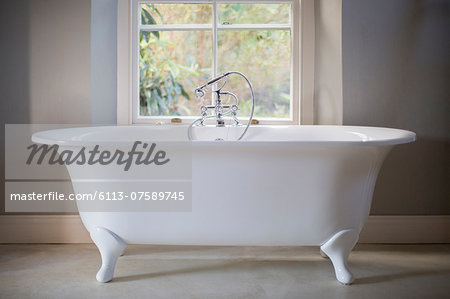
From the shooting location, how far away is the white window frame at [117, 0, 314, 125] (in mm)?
2771

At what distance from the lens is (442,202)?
8.50ft

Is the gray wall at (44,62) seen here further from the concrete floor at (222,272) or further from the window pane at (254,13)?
the window pane at (254,13)

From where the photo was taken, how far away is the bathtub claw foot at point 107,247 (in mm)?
1923

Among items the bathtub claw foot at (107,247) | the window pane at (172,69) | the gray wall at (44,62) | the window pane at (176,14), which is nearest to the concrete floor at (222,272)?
the bathtub claw foot at (107,247)

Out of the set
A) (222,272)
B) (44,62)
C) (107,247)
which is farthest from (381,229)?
(44,62)

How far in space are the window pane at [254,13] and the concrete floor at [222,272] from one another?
1510 mm

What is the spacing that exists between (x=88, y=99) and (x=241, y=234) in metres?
1.34

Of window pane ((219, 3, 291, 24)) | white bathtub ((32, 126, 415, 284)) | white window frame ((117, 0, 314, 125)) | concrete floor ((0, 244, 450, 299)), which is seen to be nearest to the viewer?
white bathtub ((32, 126, 415, 284))

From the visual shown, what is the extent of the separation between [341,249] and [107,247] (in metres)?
1.04

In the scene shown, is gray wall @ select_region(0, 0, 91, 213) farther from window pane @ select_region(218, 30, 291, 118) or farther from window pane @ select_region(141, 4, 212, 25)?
window pane @ select_region(218, 30, 291, 118)

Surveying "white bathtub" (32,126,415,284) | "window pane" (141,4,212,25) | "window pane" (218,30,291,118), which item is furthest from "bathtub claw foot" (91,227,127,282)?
"window pane" (141,4,212,25)

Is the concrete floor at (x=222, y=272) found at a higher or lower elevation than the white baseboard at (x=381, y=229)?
lower

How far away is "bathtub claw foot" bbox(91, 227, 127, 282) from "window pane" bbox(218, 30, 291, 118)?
4.68 feet

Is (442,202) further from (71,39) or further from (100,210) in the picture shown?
(71,39)
